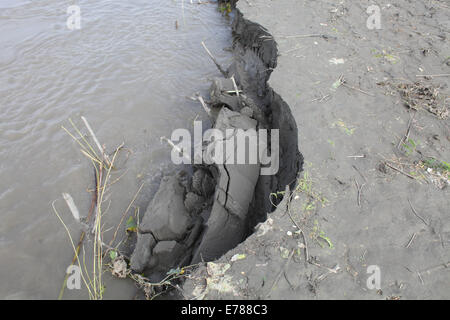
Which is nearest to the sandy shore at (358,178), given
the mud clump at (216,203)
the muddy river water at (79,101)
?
the mud clump at (216,203)

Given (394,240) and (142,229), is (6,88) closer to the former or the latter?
(142,229)

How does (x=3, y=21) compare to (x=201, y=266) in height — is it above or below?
above

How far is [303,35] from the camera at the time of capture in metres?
4.64

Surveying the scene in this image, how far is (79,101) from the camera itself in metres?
5.29

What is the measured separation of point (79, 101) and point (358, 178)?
16.4 feet

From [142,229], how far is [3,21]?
23.7ft

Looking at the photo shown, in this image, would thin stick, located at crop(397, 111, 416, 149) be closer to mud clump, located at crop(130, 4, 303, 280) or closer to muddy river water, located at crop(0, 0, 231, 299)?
mud clump, located at crop(130, 4, 303, 280)

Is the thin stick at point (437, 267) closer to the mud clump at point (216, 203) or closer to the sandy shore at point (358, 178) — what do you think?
the sandy shore at point (358, 178)

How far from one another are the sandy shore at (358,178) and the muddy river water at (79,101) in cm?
182

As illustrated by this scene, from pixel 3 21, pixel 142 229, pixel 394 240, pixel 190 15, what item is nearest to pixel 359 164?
pixel 394 240

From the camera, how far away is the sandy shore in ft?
6.79

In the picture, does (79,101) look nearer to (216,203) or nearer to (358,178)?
(216,203)

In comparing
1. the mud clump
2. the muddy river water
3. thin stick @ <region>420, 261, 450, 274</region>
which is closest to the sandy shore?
thin stick @ <region>420, 261, 450, 274</region>

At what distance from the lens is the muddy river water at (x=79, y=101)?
11.4 ft
